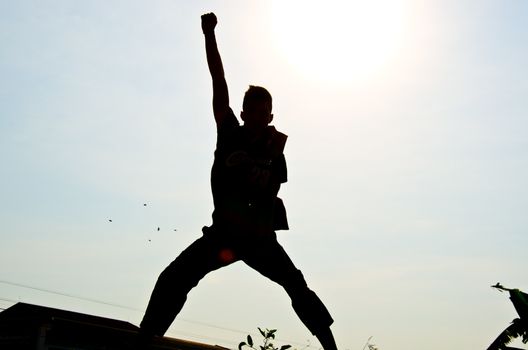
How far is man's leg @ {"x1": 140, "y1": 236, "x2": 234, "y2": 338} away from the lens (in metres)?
4.80

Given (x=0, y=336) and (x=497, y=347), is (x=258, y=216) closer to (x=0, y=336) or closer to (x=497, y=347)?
(x=0, y=336)

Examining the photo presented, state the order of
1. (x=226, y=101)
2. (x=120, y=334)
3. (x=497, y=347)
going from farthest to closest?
(x=497, y=347), (x=226, y=101), (x=120, y=334)

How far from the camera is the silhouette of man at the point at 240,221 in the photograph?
4.85 metres

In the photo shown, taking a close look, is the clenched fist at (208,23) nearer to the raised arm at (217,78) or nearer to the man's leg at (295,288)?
the raised arm at (217,78)

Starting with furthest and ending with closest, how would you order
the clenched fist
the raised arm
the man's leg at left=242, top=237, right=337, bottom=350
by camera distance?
the clenched fist, the raised arm, the man's leg at left=242, top=237, right=337, bottom=350

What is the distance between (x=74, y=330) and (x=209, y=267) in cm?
115

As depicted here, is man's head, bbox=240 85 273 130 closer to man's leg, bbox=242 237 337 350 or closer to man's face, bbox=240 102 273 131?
man's face, bbox=240 102 273 131

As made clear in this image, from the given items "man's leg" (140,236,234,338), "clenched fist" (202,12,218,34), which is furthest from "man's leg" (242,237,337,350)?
"clenched fist" (202,12,218,34)

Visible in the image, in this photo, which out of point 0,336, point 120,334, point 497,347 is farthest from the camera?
point 497,347

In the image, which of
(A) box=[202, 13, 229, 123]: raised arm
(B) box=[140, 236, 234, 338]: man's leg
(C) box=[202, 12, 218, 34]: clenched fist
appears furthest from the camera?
(C) box=[202, 12, 218, 34]: clenched fist

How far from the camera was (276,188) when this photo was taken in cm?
524

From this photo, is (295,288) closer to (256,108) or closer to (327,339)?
(327,339)

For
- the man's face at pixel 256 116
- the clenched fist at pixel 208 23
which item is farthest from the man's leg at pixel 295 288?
the clenched fist at pixel 208 23

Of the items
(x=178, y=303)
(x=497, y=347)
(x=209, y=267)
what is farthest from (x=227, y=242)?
(x=497, y=347)
